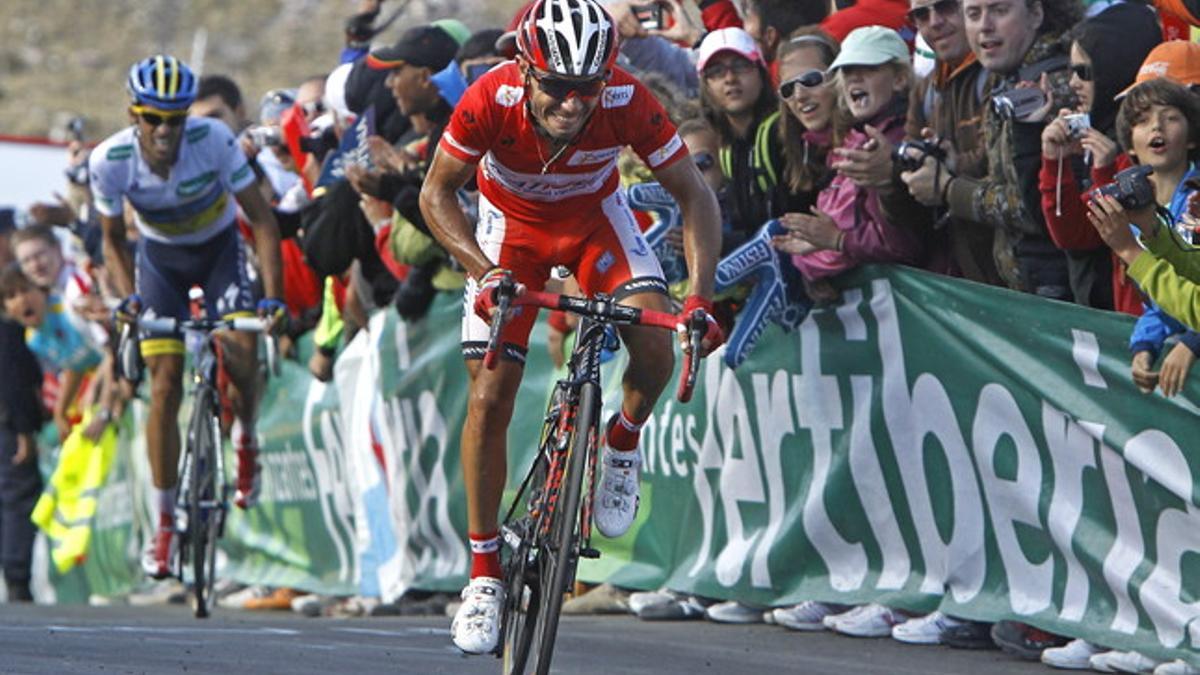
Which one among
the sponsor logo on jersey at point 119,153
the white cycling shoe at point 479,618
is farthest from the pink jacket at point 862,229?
the sponsor logo on jersey at point 119,153

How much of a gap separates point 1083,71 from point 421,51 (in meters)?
5.24

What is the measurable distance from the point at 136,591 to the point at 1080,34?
498 inches

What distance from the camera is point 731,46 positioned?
416 inches

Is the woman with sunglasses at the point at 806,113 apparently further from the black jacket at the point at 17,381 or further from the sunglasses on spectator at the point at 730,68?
the black jacket at the point at 17,381

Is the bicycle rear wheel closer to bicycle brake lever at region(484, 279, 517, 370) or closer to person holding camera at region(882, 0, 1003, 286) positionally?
person holding camera at region(882, 0, 1003, 286)

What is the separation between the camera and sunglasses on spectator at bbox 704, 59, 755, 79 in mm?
10531

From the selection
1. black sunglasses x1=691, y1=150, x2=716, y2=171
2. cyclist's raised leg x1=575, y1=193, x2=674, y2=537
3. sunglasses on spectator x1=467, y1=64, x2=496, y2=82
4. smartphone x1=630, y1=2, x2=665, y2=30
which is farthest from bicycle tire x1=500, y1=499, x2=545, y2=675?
sunglasses on spectator x1=467, y1=64, x2=496, y2=82

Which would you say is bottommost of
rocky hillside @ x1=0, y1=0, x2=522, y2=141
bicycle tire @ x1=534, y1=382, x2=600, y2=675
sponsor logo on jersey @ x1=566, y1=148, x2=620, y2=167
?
bicycle tire @ x1=534, y1=382, x2=600, y2=675

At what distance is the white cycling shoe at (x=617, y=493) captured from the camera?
8.23 m

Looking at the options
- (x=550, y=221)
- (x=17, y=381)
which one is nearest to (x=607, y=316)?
(x=550, y=221)

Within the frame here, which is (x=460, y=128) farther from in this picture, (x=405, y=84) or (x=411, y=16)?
(x=411, y=16)

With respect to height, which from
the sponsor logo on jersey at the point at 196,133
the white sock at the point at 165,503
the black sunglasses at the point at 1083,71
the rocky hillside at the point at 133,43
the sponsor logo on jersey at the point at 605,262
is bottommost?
the white sock at the point at 165,503

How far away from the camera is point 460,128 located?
26.5ft

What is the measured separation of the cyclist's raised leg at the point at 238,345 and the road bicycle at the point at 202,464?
0.25m
